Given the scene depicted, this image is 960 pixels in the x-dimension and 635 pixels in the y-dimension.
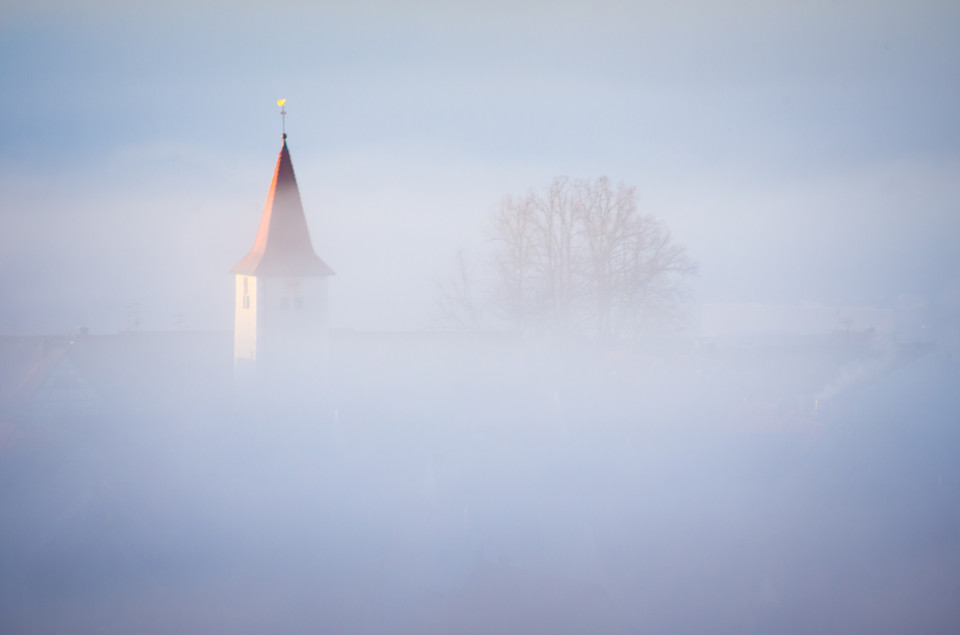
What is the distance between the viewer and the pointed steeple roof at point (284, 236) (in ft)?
80.8

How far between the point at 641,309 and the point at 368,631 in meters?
17.0

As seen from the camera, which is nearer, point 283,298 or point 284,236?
point 283,298

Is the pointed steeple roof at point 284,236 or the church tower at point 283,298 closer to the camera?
the church tower at point 283,298

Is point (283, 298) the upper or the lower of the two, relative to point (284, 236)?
lower

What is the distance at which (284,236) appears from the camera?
81.8ft

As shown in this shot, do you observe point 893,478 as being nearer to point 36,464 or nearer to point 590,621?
point 590,621

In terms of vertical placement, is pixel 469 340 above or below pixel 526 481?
above

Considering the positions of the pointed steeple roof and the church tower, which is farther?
the pointed steeple roof

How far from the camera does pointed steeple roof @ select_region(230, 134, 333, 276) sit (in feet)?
80.8

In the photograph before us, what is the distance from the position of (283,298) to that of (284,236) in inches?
78.4

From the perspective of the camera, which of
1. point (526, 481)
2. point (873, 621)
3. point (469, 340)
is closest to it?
point (873, 621)

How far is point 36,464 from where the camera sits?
1783cm

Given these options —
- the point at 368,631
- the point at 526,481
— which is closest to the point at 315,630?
the point at 368,631

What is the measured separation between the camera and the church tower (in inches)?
965
